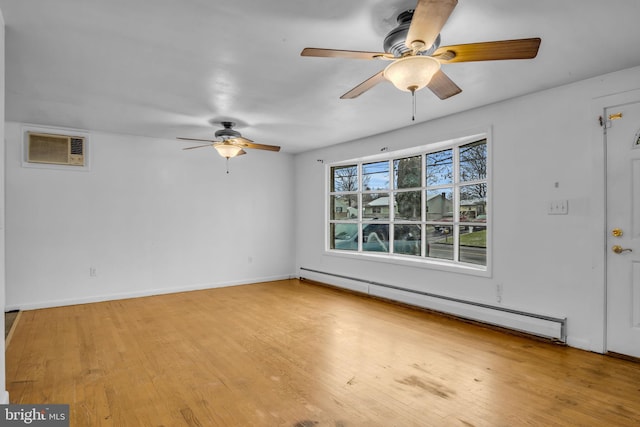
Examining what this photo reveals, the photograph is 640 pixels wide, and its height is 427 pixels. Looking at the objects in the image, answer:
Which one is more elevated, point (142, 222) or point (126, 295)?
point (142, 222)

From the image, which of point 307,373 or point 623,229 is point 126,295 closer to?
point 307,373

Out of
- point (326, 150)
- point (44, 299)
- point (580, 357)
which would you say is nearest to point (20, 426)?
point (44, 299)

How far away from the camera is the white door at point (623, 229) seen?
3.04 metres

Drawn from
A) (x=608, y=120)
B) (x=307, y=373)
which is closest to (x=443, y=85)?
(x=608, y=120)

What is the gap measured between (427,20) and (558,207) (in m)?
2.68

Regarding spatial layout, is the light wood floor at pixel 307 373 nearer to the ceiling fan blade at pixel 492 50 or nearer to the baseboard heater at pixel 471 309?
the baseboard heater at pixel 471 309

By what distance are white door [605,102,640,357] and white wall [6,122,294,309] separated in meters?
5.14

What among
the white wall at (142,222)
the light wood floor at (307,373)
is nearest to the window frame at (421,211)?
the light wood floor at (307,373)

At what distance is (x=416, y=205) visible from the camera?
525 centimetres

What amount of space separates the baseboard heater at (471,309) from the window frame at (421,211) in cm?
38

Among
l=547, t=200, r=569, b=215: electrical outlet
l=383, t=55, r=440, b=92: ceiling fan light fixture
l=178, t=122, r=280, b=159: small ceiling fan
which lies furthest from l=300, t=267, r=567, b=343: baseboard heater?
l=383, t=55, r=440, b=92: ceiling fan light fixture

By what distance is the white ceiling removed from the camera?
2.16 meters

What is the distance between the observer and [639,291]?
9.89 ft

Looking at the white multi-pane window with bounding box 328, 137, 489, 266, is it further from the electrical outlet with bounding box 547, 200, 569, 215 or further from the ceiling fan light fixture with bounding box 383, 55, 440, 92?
the ceiling fan light fixture with bounding box 383, 55, 440, 92
